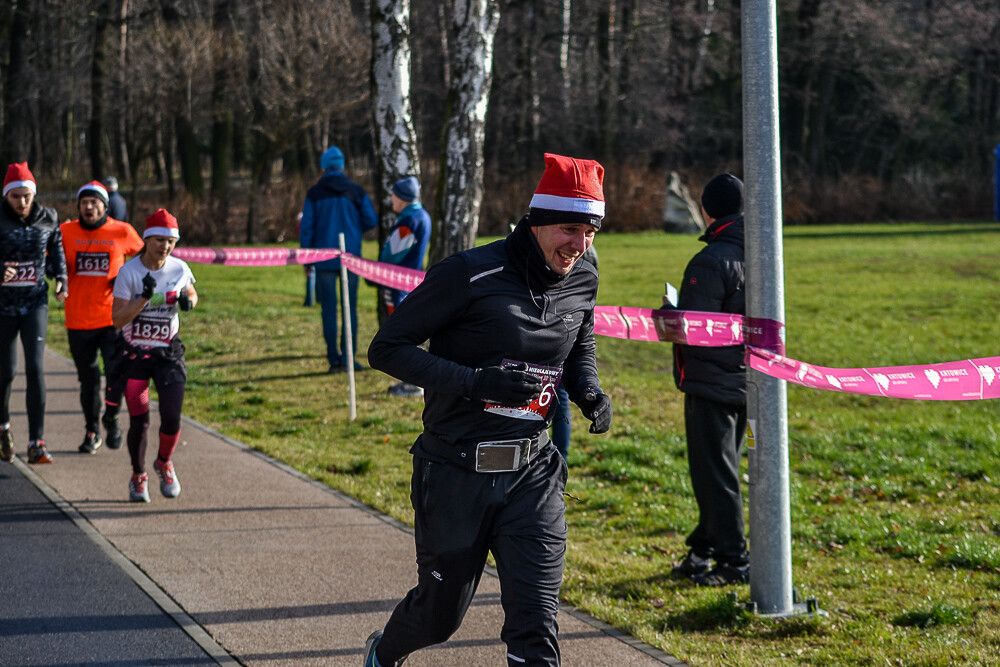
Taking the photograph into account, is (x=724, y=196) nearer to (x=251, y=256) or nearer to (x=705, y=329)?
(x=705, y=329)

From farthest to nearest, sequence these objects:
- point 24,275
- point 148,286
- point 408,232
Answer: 1. point 408,232
2. point 24,275
3. point 148,286

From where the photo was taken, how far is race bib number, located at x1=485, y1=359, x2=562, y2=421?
388 cm

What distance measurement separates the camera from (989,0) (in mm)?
46094

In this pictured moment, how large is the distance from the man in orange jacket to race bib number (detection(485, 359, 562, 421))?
5.26 m

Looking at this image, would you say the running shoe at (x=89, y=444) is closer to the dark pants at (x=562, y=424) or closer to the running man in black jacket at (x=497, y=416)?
the dark pants at (x=562, y=424)

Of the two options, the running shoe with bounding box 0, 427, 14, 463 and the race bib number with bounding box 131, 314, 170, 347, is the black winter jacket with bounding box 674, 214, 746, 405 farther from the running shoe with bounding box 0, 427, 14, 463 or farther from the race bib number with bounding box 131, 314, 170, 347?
the running shoe with bounding box 0, 427, 14, 463

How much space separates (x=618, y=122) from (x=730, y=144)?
626 cm

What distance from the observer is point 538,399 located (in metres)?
3.96

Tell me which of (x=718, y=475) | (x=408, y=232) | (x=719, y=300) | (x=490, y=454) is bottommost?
(x=718, y=475)

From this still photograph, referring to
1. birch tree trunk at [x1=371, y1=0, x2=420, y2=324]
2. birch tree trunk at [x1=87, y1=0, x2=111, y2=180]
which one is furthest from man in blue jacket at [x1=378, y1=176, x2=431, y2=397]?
birch tree trunk at [x1=87, y1=0, x2=111, y2=180]

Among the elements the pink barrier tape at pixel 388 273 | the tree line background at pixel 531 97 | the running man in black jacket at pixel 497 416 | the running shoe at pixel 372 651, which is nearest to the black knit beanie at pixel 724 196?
the running man in black jacket at pixel 497 416

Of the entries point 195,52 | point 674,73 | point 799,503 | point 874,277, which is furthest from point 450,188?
point 674,73

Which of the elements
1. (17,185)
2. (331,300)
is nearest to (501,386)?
(17,185)

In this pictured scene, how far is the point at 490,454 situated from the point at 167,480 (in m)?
4.31
